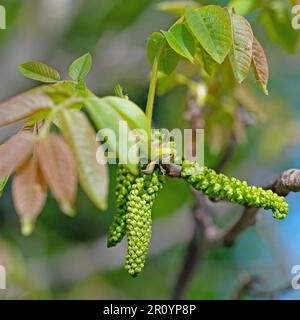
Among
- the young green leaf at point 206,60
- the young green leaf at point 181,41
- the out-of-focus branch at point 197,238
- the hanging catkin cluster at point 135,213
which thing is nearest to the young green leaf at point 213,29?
the young green leaf at point 181,41

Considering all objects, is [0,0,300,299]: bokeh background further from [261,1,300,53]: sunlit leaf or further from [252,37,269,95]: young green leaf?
[252,37,269,95]: young green leaf

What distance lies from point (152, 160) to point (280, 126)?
6.94 feet

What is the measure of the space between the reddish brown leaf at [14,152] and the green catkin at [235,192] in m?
Result: 0.36

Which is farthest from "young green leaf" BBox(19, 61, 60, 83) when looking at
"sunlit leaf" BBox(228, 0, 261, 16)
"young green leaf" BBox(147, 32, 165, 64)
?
"sunlit leaf" BBox(228, 0, 261, 16)

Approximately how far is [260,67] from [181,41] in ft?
0.67

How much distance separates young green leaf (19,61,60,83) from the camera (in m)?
1.46

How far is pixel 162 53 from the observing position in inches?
61.6

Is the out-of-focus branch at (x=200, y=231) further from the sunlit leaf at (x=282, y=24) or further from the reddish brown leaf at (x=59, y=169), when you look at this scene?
the reddish brown leaf at (x=59, y=169)

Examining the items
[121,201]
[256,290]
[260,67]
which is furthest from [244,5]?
[256,290]

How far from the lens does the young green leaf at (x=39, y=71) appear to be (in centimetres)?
146

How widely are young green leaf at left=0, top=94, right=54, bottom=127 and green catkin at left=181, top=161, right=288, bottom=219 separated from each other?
1.16 feet

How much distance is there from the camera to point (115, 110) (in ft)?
3.90

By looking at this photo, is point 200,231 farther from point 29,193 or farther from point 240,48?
point 29,193

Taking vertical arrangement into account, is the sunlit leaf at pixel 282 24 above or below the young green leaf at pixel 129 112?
above
